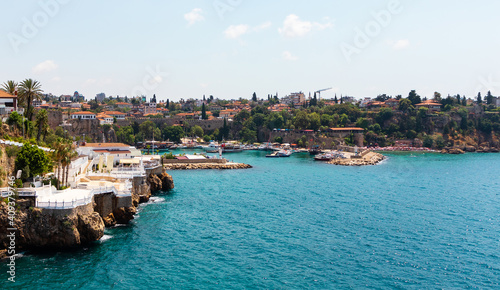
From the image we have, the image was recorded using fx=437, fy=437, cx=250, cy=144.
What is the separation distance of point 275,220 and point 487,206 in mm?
24757

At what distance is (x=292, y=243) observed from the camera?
3247cm

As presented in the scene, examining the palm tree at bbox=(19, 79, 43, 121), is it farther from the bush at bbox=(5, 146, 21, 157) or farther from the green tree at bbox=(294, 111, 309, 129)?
the green tree at bbox=(294, 111, 309, 129)

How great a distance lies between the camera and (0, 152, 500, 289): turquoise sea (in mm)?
25469

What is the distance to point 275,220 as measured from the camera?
39.5m

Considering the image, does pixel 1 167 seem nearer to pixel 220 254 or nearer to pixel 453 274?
pixel 220 254

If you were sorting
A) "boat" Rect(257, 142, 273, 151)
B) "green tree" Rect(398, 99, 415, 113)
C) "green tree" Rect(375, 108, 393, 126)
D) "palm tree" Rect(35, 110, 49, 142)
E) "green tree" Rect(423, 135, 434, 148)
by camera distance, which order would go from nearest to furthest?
"palm tree" Rect(35, 110, 49, 142), "boat" Rect(257, 142, 273, 151), "green tree" Rect(423, 135, 434, 148), "green tree" Rect(375, 108, 393, 126), "green tree" Rect(398, 99, 415, 113)

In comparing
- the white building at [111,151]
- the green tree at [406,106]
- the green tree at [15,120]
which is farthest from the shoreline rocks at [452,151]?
the green tree at [15,120]

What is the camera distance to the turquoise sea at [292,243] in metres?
25.5

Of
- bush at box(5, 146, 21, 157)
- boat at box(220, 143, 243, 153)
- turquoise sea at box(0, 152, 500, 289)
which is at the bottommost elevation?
turquoise sea at box(0, 152, 500, 289)

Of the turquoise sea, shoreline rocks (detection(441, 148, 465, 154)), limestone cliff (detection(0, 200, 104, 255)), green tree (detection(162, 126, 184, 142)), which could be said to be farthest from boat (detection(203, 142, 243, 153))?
limestone cliff (detection(0, 200, 104, 255))

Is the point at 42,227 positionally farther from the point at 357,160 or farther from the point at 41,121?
the point at 357,160

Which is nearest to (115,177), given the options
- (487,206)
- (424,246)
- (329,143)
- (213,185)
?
(213,185)

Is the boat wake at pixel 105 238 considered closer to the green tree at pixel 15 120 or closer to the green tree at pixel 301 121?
the green tree at pixel 15 120

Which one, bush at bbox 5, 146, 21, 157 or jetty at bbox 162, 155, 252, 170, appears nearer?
bush at bbox 5, 146, 21, 157
